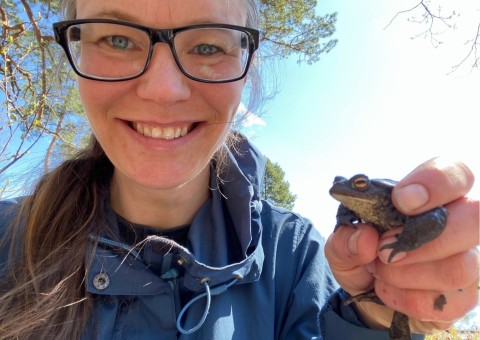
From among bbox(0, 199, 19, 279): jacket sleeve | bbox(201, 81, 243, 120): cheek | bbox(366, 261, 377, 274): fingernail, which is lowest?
bbox(0, 199, 19, 279): jacket sleeve

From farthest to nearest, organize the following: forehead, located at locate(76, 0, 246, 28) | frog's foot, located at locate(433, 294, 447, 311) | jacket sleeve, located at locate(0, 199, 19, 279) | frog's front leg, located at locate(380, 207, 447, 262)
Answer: jacket sleeve, located at locate(0, 199, 19, 279)
forehead, located at locate(76, 0, 246, 28)
frog's foot, located at locate(433, 294, 447, 311)
frog's front leg, located at locate(380, 207, 447, 262)

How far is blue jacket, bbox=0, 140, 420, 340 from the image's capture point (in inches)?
85.3

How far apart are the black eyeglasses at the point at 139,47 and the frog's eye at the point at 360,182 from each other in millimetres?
923

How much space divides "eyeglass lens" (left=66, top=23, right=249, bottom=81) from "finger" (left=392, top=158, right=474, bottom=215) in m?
1.20

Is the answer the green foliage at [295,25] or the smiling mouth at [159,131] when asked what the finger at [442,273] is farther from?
the green foliage at [295,25]

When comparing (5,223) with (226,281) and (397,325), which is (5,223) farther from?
(397,325)

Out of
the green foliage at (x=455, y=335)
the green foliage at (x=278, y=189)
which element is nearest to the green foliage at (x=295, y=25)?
the green foliage at (x=455, y=335)

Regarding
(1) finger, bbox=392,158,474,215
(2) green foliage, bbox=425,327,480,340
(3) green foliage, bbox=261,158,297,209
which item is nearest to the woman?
(1) finger, bbox=392,158,474,215

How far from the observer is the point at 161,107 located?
2.18m

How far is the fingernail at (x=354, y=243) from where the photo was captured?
1.66 metres

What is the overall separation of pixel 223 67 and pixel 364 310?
1.52m

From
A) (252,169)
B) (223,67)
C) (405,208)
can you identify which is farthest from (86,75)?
(405,208)

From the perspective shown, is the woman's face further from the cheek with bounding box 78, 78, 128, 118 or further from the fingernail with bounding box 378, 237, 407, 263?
the fingernail with bounding box 378, 237, 407, 263

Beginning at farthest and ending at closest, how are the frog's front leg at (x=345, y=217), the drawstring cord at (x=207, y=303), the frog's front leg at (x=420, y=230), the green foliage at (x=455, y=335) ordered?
the green foliage at (x=455, y=335) → the drawstring cord at (x=207, y=303) → the frog's front leg at (x=345, y=217) → the frog's front leg at (x=420, y=230)
